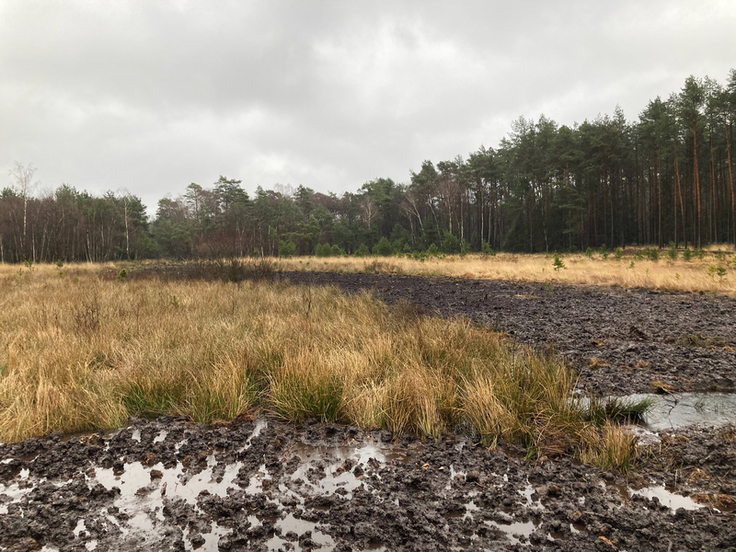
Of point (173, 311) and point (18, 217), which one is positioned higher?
point (18, 217)

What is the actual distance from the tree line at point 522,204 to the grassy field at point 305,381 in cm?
1342

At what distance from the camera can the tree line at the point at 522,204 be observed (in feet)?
105

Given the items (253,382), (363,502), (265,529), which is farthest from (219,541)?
(253,382)

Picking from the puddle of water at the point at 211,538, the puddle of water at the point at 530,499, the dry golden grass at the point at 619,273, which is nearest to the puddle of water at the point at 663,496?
the puddle of water at the point at 530,499

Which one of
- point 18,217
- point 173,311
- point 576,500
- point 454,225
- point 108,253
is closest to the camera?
point 576,500

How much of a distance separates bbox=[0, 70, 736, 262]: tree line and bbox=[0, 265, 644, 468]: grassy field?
528 inches

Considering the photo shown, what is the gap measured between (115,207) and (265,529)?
5707 cm

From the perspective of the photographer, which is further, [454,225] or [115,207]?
[454,225]

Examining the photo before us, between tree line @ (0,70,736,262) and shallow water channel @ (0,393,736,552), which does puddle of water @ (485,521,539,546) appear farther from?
tree line @ (0,70,736,262)

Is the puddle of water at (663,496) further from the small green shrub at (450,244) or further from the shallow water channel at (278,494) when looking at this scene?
the small green shrub at (450,244)

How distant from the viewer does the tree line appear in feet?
105

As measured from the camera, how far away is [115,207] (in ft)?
160

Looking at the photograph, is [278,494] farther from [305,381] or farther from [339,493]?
[305,381]

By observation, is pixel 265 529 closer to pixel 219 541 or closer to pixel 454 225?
pixel 219 541
